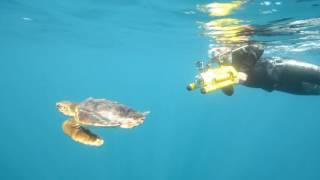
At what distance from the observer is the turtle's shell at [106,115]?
6.42 metres

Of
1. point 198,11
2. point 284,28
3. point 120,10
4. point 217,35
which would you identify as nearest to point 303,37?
point 284,28

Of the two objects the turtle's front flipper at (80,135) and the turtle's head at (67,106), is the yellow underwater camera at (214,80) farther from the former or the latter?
the turtle's head at (67,106)

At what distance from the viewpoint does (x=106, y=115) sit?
6.66 m

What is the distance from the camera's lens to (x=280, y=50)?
23984 millimetres

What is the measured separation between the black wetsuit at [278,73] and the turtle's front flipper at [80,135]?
11.4 feet

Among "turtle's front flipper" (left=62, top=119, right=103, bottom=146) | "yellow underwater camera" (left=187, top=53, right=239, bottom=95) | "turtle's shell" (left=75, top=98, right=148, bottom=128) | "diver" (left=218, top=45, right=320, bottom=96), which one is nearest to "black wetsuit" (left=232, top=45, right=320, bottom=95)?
"diver" (left=218, top=45, right=320, bottom=96)

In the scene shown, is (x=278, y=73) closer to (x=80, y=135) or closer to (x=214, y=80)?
(x=214, y=80)

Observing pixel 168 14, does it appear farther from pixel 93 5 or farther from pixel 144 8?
pixel 93 5

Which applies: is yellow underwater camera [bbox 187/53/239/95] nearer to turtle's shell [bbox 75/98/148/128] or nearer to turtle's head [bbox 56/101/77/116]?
turtle's shell [bbox 75/98/148/128]

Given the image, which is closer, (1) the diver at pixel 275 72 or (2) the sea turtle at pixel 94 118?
(2) the sea turtle at pixel 94 118

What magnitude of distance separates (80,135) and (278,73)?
182 inches

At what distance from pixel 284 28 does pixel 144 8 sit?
22.1 ft

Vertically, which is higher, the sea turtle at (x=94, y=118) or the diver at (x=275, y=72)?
the diver at (x=275, y=72)

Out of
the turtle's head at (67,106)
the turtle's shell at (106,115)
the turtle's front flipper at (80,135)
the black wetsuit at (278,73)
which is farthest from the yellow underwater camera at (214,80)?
the turtle's head at (67,106)
